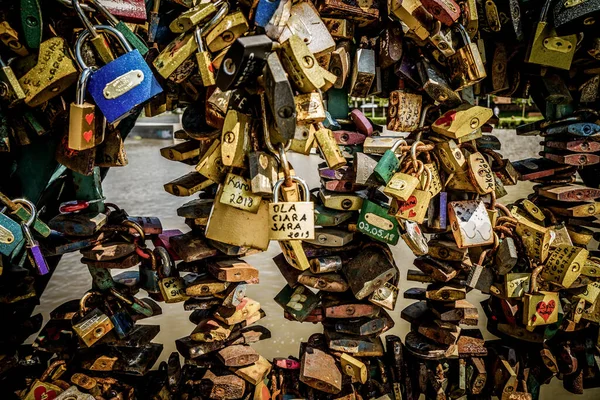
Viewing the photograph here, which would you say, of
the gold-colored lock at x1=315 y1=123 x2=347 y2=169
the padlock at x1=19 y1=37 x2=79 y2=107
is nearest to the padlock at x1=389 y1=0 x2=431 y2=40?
the gold-colored lock at x1=315 y1=123 x2=347 y2=169

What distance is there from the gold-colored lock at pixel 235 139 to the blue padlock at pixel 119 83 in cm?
20

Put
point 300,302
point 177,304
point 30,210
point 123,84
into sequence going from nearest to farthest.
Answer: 1. point 123,84
2. point 30,210
3. point 300,302
4. point 177,304

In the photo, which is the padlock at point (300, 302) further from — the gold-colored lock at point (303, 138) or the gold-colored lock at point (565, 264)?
the gold-colored lock at point (565, 264)

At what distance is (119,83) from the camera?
1046mm

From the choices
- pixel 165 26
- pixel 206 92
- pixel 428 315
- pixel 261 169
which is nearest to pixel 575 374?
pixel 428 315

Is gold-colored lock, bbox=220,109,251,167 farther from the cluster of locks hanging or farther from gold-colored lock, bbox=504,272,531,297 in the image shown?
gold-colored lock, bbox=504,272,531,297

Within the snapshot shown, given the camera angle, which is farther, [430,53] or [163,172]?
[163,172]

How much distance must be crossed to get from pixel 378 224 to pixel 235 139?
1.72ft

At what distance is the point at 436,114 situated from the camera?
57.7 inches

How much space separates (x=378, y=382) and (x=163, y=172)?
4003 millimetres

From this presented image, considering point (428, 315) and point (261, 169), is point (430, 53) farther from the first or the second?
point (428, 315)

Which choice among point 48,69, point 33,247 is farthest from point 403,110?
point 33,247

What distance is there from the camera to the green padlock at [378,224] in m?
1.37

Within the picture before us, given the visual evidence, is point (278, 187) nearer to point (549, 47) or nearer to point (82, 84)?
point (82, 84)
